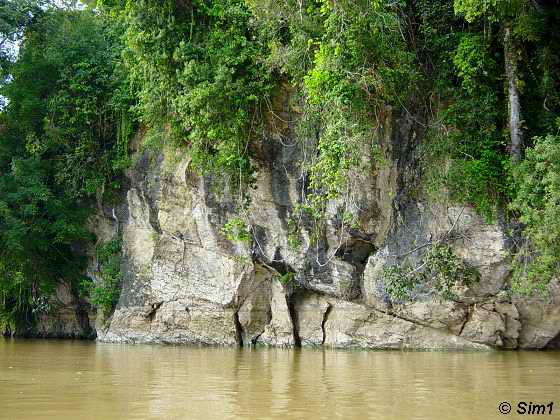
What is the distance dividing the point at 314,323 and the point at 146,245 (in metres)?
5.17

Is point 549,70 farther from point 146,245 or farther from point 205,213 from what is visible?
point 146,245

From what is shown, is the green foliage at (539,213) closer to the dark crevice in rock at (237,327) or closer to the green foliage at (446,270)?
the green foliage at (446,270)

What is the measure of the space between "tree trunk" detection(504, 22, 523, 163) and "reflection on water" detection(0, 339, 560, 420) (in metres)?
4.25

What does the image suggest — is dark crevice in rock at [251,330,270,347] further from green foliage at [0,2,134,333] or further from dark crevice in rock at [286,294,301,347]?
green foliage at [0,2,134,333]

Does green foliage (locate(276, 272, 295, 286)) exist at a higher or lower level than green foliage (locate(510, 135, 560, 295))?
lower

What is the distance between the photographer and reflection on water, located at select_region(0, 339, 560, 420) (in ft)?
15.1

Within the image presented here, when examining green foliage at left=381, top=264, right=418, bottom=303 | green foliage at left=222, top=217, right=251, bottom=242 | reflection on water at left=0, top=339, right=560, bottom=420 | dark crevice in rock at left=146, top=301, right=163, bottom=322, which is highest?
green foliage at left=222, top=217, right=251, bottom=242

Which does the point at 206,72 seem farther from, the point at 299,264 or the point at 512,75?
the point at 512,75

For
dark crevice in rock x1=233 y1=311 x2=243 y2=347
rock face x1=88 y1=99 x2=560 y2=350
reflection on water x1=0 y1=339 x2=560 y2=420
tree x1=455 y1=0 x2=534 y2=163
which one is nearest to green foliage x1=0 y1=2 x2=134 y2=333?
rock face x1=88 y1=99 x2=560 y2=350

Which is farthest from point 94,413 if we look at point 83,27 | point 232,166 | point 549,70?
point 83,27

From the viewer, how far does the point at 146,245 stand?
1638 cm

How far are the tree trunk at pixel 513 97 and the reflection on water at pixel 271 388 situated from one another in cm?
425

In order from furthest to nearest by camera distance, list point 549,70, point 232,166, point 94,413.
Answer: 1. point 232,166
2. point 549,70
3. point 94,413


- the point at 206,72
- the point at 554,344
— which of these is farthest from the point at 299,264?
the point at 554,344
